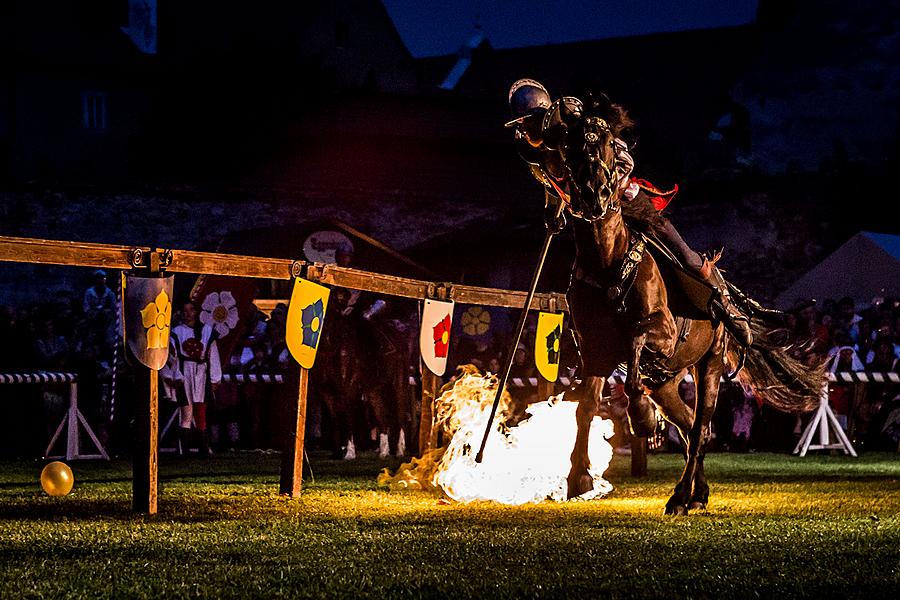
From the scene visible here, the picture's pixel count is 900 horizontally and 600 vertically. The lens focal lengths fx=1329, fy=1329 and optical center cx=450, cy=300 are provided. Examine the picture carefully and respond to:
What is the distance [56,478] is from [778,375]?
6.62m

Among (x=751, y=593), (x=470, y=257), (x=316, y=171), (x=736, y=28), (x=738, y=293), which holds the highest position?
(x=736, y=28)

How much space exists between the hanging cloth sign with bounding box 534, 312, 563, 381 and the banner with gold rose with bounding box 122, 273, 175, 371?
625 centimetres

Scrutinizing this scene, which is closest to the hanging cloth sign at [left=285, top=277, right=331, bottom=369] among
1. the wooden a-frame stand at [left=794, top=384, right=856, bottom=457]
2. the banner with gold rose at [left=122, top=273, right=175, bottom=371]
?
the banner with gold rose at [left=122, top=273, right=175, bottom=371]

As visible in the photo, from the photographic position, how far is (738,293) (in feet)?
38.8

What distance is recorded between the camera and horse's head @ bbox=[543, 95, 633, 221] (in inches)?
379

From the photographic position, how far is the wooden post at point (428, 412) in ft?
45.3

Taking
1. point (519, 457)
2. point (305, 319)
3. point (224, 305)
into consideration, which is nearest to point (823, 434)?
point (224, 305)

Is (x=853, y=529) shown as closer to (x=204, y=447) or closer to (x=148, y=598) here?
(x=148, y=598)

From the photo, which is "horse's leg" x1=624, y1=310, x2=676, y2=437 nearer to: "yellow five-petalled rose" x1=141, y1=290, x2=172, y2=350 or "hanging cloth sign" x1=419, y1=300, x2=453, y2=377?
"hanging cloth sign" x1=419, y1=300, x2=453, y2=377

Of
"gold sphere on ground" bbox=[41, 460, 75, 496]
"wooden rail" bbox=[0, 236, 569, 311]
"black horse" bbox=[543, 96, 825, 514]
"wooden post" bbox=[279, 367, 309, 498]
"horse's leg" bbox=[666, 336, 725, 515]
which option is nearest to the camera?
"wooden rail" bbox=[0, 236, 569, 311]

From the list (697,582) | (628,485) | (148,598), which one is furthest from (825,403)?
(148,598)

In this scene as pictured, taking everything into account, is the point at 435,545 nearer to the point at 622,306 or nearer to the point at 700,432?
the point at 622,306

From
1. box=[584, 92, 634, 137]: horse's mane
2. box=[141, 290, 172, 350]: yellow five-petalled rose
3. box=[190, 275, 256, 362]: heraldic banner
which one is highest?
box=[584, 92, 634, 137]: horse's mane

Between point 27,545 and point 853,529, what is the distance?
18.5 feet
